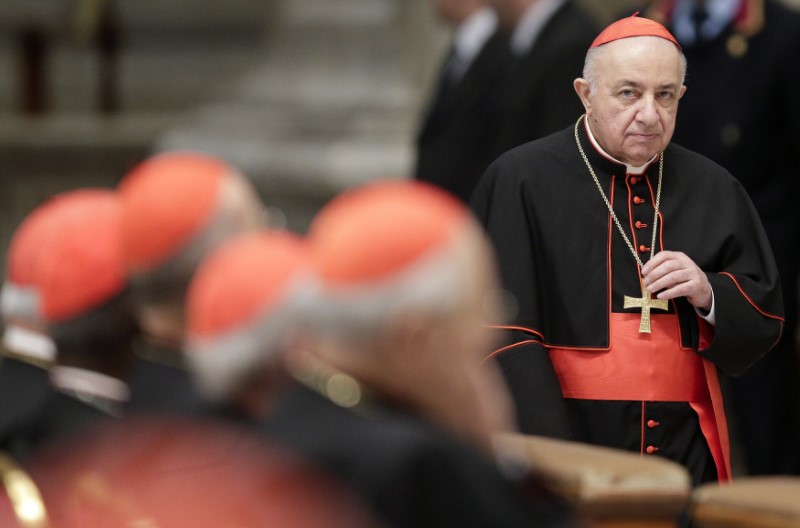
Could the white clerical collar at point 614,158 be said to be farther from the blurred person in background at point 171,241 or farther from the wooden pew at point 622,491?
the blurred person in background at point 171,241

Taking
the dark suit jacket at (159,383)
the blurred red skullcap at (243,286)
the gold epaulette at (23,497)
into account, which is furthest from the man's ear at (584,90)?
the gold epaulette at (23,497)

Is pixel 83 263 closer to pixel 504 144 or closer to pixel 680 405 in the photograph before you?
pixel 680 405

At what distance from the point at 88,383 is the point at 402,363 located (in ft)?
3.51

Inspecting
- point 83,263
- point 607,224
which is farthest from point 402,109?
point 83,263

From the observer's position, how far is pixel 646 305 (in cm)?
452

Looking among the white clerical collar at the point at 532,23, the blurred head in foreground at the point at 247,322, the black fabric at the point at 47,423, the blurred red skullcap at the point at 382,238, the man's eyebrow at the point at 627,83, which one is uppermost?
the blurred red skullcap at the point at 382,238

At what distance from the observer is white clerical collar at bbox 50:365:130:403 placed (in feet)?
11.6

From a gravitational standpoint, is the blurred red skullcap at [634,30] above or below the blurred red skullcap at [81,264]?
above

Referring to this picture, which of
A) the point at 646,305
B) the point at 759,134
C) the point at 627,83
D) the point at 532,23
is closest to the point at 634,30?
the point at 627,83

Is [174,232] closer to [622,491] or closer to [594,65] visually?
[622,491]

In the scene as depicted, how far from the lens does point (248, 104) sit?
9406mm

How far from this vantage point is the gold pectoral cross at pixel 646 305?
4520 mm

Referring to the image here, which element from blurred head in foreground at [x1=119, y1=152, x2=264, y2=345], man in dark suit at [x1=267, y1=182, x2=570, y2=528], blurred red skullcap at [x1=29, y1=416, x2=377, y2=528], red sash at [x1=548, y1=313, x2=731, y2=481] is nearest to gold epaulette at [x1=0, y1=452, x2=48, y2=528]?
blurred red skullcap at [x1=29, y1=416, x2=377, y2=528]

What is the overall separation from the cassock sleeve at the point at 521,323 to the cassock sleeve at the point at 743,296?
1.41ft
